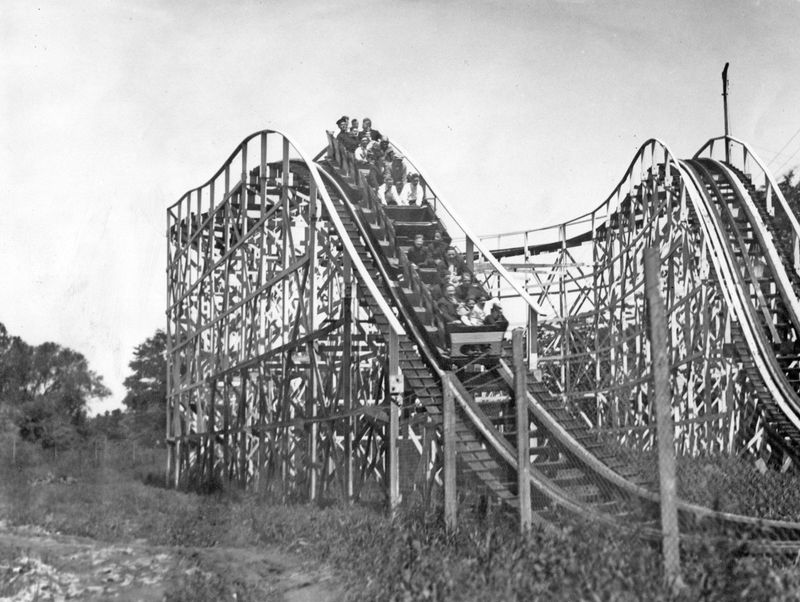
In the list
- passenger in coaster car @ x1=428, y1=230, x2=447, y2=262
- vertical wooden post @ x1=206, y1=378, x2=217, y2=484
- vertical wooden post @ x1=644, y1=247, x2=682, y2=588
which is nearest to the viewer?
vertical wooden post @ x1=644, y1=247, x2=682, y2=588

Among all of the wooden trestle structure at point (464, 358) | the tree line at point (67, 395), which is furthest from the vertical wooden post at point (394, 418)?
the tree line at point (67, 395)

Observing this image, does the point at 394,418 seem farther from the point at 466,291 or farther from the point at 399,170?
the point at 399,170

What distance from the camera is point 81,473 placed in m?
21.0

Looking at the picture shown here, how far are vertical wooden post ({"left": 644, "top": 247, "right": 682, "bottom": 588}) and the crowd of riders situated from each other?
20.2 feet

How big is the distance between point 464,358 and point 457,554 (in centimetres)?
500

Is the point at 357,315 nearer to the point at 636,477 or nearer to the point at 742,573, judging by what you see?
the point at 636,477

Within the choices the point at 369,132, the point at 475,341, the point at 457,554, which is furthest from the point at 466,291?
the point at 457,554

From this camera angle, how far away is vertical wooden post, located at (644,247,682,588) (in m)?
5.01

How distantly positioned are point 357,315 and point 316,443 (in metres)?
1.95

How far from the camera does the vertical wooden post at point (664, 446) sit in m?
5.01

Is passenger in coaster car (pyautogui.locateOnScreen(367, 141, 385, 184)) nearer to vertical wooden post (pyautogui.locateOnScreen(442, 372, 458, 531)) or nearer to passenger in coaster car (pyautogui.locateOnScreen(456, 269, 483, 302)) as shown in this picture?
passenger in coaster car (pyautogui.locateOnScreen(456, 269, 483, 302))

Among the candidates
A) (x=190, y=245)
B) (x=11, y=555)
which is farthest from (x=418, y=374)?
(x=190, y=245)

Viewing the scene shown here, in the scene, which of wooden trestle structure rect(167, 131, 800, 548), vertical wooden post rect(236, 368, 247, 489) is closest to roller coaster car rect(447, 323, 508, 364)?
wooden trestle structure rect(167, 131, 800, 548)

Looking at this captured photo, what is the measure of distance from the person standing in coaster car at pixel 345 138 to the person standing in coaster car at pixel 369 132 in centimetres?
14
